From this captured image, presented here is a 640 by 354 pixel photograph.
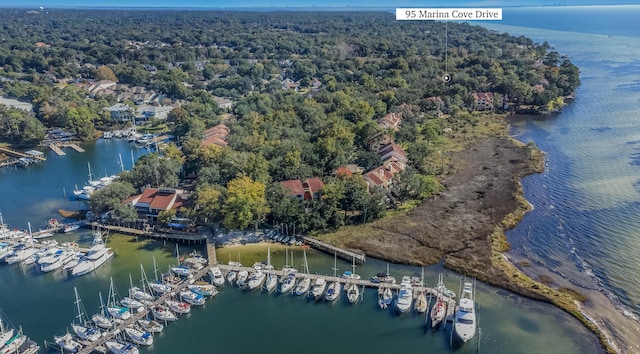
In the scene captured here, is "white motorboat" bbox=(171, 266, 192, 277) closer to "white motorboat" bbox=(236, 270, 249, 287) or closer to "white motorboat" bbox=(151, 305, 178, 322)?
"white motorboat" bbox=(236, 270, 249, 287)

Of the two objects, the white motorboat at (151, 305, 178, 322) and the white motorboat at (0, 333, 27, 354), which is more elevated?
the white motorboat at (0, 333, 27, 354)

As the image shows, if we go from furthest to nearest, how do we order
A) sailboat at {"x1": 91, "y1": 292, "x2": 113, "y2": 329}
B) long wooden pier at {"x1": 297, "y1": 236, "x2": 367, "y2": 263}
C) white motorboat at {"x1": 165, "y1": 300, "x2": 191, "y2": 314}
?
long wooden pier at {"x1": 297, "y1": 236, "x2": 367, "y2": 263} → white motorboat at {"x1": 165, "y1": 300, "x2": 191, "y2": 314} → sailboat at {"x1": 91, "y1": 292, "x2": 113, "y2": 329}

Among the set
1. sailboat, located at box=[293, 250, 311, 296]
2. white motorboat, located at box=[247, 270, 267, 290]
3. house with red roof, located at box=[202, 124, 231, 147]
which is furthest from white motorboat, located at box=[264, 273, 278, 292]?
house with red roof, located at box=[202, 124, 231, 147]

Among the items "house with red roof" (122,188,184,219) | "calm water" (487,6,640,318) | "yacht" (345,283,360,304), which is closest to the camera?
"yacht" (345,283,360,304)

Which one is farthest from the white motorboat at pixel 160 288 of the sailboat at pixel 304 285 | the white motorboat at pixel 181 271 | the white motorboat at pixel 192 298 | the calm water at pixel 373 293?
the sailboat at pixel 304 285

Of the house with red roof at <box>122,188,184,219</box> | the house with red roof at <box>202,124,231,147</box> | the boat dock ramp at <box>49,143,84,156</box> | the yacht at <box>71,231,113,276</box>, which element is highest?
the house with red roof at <box>202,124,231,147</box>

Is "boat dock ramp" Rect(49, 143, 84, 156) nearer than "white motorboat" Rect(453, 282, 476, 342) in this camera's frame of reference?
No
